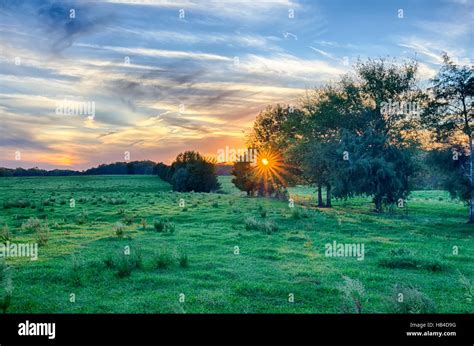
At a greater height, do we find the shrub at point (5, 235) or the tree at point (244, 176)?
the tree at point (244, 176)

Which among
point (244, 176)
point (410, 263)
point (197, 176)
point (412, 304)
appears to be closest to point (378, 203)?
point (410, 263)

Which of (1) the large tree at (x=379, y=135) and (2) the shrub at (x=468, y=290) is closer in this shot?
(2) the shrub at (x=468, y=290)

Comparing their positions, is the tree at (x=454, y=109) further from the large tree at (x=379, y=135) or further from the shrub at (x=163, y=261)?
the shrub at (x=163, y=261)

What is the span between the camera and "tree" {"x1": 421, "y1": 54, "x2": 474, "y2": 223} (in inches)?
1251

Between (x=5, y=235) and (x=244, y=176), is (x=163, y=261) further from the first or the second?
(x=244, y=176)

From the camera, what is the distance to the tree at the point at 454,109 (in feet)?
104

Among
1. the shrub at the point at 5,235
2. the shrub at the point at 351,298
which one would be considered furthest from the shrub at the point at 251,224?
the shrub at the point at 351,298

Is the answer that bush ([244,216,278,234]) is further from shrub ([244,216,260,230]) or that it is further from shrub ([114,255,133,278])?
shrub ([114,255,133,278])

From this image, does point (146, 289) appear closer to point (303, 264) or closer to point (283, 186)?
point (303, 264)

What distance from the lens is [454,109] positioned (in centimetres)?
3291

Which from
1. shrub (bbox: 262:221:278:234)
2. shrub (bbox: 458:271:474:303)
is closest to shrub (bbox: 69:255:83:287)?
shrub (bbox: 458:271:474:303)
